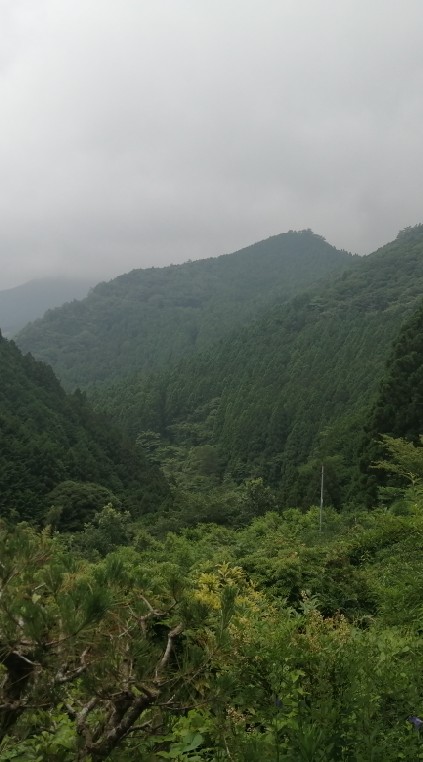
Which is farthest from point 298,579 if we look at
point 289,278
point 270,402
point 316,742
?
point 289,278

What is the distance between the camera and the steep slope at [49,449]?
115ft

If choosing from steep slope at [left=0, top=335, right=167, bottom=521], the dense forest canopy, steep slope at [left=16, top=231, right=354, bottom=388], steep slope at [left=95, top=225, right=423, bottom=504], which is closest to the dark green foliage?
the dense forest canopy

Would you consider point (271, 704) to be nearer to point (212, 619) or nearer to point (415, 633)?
point (212, 619)

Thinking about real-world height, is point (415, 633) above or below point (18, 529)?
below

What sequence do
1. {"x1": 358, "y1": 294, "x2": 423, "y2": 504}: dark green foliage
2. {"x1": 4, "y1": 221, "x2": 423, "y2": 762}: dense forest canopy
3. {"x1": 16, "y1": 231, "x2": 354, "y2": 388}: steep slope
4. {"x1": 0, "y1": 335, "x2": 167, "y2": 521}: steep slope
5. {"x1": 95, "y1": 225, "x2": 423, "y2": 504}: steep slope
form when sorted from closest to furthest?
1. {"x1": 4, "y1": 221, "x2": 423, "y2": 762}: dense forest canopy
2. {"x1": 358, "y1": 294, "x2": 423, "y2": 504}: dark green foliage
3. {"x1": 0, "y1": 335, "x2": 167, "y2": 521}: steep slope
4. {"x1": 95, "y1": 225, "x2": 423, "y2": 504}: steep slope
5. {"x1": 16, "y1": 231, "x2": 354, "y2": 388}: steep slope

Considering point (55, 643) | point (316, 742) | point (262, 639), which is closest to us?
point (55, 643)

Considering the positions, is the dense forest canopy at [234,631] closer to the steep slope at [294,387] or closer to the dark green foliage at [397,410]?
the dark green foliage at [397,410]

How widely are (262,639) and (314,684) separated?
0.37 metres

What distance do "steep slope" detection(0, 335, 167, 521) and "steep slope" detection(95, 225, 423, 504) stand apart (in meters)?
11.6

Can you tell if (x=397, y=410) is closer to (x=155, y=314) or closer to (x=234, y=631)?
(x=234, y=631)

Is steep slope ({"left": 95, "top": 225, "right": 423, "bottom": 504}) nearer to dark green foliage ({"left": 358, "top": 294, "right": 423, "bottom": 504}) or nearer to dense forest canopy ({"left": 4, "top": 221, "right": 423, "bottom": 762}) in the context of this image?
dark green foliage ({"left": 358, "top": 294, "right": 423, "bottom": 504})

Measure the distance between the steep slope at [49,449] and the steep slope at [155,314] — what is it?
59.0 m

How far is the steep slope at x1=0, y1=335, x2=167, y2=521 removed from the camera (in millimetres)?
35094

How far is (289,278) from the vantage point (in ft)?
592
